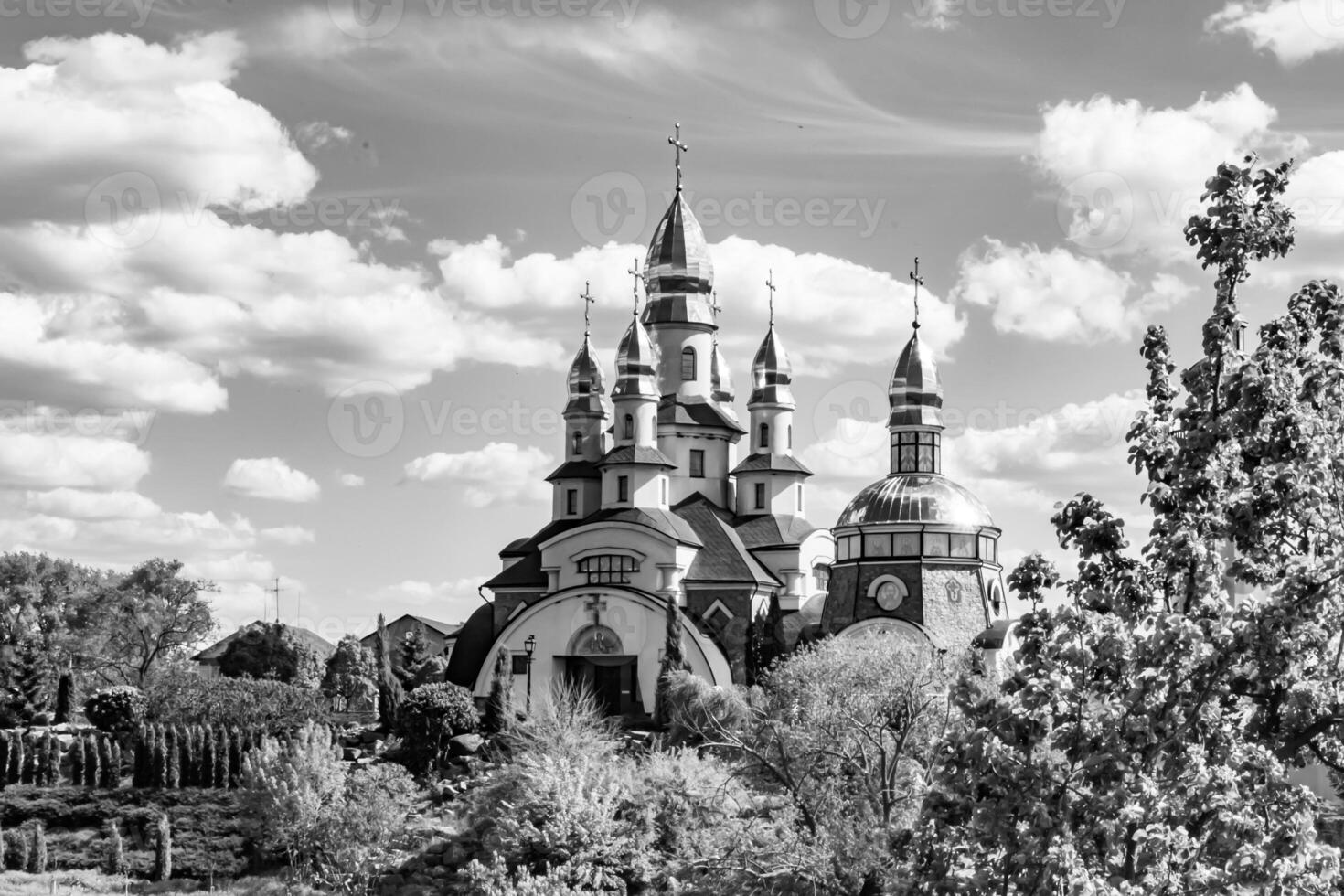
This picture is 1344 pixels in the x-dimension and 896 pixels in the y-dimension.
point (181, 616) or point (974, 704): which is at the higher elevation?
point (181, 616)

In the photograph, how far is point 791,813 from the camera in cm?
3284

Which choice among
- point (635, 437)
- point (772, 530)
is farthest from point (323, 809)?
point (772, 530)

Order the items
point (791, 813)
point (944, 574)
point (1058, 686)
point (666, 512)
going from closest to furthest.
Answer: point (1058, 686)
point (791, 813)
point (944, 574)
point (666, 512)

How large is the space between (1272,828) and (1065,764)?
5.06 feet

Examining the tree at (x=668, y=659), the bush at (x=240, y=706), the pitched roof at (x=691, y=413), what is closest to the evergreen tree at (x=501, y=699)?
the tree at (x=668, y=659)

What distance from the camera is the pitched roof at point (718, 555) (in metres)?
55.3

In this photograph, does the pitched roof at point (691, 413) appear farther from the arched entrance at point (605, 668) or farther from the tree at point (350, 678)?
the tree at point (350, 678)

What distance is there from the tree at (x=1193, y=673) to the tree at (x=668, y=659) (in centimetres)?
3722

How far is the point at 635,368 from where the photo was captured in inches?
2287

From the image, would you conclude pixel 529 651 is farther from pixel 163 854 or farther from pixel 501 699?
pixel 163 854

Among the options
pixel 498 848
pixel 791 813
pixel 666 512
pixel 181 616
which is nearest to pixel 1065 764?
pixel 791 813

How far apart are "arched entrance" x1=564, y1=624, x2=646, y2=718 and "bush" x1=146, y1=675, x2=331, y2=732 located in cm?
857

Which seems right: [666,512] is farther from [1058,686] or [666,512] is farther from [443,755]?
[1058,686]

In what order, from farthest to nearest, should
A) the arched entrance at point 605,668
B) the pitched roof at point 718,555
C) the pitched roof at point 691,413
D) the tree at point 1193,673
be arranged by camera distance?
the pitched roof at point 691,413, the pitched roof at point 718,555, the arched entrance at point 605,668, the tree at point 1193,673
